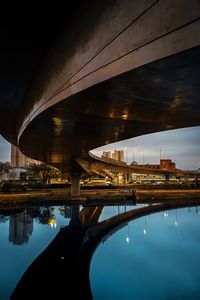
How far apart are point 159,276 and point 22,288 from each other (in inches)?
314

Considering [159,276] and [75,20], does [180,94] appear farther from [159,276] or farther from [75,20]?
[159,276]

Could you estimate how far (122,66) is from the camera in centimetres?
694

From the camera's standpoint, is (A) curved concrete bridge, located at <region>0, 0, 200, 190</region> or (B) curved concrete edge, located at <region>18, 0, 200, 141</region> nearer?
(B) curved concrete edge, located at <region>18, 0, 200, 141</region>

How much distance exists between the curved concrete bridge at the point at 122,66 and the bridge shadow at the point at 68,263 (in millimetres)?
8380

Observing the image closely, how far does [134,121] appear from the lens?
14.8 metres

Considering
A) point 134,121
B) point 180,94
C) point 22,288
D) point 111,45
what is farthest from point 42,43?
point 22,288

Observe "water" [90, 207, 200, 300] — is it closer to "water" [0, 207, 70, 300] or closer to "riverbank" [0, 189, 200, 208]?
"water" [0, 207, 70, 300]

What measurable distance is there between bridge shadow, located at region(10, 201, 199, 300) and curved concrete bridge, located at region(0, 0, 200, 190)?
8380 mm

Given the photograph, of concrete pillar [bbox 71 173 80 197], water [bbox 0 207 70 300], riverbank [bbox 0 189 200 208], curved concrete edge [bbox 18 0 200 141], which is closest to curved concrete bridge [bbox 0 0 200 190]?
curved concrete edge [bbox 18 0 200 141]

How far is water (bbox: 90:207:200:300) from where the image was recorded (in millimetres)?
14719

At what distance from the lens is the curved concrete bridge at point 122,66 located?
5.66 m

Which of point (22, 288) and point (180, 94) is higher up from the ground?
point (180, 94)

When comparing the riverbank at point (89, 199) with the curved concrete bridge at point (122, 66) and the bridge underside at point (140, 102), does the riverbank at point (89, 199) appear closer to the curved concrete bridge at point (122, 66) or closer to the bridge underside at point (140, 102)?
the bridge underside at point (140, 102)

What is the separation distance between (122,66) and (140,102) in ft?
12.1
